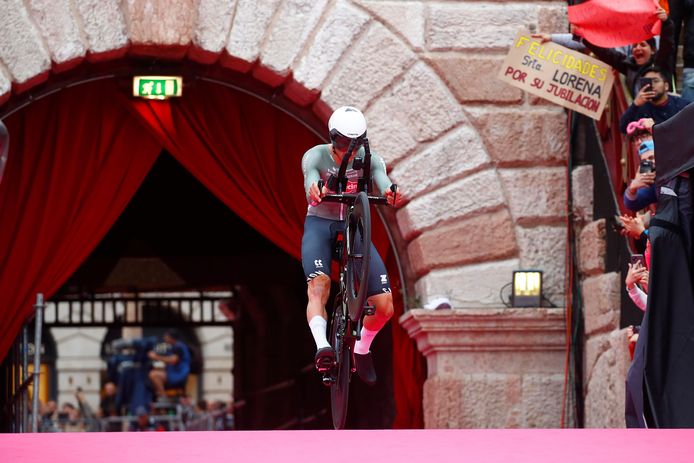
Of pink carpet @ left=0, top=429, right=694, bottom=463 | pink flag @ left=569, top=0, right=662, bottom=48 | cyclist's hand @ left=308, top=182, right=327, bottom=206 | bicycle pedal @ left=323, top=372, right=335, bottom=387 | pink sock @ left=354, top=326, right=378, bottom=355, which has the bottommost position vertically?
pink carpet @ left=0, top=429, right=694, bottom=463

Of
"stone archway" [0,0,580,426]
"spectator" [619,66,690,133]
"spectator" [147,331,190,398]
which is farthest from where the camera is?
"spectator" [147,331,190,398]

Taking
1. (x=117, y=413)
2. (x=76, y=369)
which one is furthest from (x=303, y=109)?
(x=76, y=369)

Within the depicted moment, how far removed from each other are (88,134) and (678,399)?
6.09 m

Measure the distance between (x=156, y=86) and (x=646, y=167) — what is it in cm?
419

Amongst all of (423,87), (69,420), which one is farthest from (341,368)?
(69,420)

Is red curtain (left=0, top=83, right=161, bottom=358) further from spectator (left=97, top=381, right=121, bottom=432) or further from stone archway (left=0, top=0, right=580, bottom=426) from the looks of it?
spectator (left=97, top=381, right=121, bottom=432)

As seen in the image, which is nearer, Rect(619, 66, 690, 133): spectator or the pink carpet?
the pink carpet

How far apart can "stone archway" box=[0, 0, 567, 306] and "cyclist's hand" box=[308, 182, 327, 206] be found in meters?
3.03

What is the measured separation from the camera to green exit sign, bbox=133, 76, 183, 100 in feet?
34.1

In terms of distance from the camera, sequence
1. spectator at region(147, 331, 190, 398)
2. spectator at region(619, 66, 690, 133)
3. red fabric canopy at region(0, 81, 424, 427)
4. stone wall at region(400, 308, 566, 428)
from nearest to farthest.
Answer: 1. spectator at region(619, 66, 690, 133)
2. stone wall at region(400, 308, 566, 428)
3. red fabric canopy at region(0, 81, 424, 427)
4. spectator at region(147, 331, 190, 398)

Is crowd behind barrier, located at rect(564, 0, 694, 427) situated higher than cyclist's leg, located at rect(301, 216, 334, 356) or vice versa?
crowd behind barrier, located at rect(564, 0, 694, 427)

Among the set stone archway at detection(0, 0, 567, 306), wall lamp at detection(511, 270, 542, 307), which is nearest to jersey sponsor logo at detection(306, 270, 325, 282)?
stone archway at detection(0, 0, 567, 306)

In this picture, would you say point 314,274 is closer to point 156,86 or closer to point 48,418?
point 156,86

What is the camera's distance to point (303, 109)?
10.5 meters
